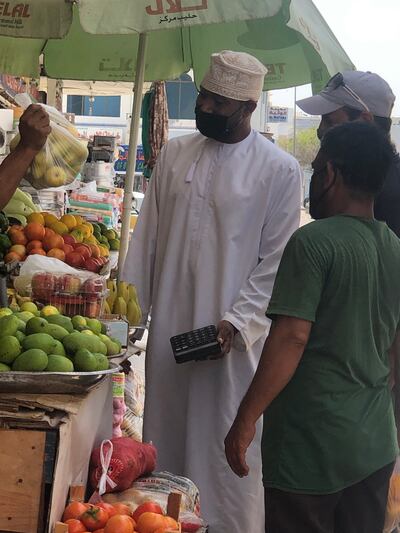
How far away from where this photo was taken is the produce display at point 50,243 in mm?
5402

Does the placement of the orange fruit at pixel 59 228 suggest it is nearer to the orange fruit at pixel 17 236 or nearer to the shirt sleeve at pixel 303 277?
the orange fruit at pixel 17 236

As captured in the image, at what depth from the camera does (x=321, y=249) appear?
8.63ft

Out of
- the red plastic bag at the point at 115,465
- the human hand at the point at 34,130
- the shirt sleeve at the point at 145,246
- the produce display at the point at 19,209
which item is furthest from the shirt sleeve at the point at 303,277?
the produce display at the point at 19,209

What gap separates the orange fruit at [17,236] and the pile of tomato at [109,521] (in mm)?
3007

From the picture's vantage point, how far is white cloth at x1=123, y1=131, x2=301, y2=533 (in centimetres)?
412

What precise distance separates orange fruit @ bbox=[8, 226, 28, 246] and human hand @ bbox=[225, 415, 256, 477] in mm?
3086

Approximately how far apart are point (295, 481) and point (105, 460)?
0.81m

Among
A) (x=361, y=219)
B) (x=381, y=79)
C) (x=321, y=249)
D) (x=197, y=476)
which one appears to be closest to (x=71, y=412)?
(x=321, y=249)

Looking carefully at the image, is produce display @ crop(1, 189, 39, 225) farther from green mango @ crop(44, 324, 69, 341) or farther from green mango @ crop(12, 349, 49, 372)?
green mango @ crop(12, 349, 49, 372)

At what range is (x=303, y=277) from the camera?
2623mm

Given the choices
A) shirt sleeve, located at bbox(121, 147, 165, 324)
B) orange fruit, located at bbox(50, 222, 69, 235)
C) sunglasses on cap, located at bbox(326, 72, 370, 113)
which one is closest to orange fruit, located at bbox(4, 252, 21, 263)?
orange fruit, located at bbox(50, 222, 69, 235)

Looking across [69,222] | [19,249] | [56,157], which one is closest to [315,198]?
[56,157]

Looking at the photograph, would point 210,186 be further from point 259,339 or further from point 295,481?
point 295,481

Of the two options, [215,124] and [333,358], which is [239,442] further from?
[215,124]
